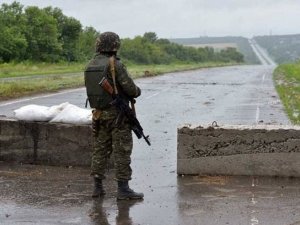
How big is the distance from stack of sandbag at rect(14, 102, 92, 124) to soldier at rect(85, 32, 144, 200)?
63.9 inches

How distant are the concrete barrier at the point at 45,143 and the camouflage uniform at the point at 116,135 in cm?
159

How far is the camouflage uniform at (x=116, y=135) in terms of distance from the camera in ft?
20.8

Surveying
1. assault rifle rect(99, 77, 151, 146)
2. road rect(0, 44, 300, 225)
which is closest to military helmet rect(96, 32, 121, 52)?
assault rifle rect(99, 77, 151, 146)

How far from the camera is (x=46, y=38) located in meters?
61.3

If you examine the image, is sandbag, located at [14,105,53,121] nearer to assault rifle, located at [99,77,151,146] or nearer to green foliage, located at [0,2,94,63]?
assault rifle, located at [99,77,151,146]

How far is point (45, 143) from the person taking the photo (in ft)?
27.6

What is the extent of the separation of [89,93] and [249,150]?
239 centimetres

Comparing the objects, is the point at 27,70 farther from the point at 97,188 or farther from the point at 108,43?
the point at 108,43

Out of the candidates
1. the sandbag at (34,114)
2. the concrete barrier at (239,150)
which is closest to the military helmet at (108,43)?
the concrete barrier at (239,150)

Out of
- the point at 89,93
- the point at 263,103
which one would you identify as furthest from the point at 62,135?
the point at 263,103

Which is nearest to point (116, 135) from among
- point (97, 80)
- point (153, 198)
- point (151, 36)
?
point (97, 80)

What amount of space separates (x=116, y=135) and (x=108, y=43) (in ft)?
3.37

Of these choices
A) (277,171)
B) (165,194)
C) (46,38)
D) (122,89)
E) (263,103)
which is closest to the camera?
(122,89)

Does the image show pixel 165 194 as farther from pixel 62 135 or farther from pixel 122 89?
pixel 62 135
